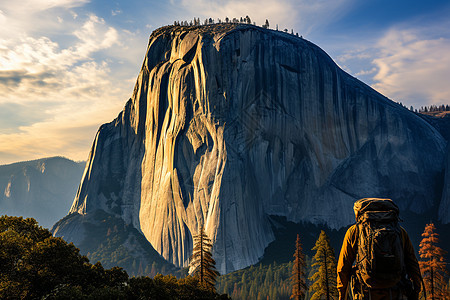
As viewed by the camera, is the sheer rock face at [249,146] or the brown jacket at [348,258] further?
the sheer rock face at [249,146]

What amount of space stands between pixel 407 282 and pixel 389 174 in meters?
106

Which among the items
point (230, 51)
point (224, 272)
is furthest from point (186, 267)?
point (230, 51)

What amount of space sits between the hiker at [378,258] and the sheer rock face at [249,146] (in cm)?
6781

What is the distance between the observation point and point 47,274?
20.9m

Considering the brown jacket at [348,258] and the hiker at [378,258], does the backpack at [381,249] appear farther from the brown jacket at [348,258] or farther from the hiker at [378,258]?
the brown jacket at [348,258]

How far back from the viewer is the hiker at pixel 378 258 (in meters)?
8.40

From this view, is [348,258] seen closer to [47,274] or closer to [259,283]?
[47,274]

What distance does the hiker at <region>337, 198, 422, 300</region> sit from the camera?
8398mm

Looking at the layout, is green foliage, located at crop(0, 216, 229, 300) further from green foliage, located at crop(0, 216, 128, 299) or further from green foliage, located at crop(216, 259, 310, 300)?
green foliage, located at crop(216, 259, 310, 300)

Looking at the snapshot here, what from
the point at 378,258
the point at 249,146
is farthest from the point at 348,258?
the point at 249,146

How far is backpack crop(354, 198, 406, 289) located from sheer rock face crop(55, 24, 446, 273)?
224ft

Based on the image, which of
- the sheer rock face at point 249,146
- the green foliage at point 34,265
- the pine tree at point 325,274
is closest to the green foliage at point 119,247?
the sheer rock face at point 249,146

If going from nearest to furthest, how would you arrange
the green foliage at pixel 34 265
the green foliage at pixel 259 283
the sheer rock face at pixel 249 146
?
the green foliage at pixel 34 265, the green foliage at pixel 259 283, the sheer rock face at pixel 249 146

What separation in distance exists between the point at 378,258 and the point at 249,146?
262 feet
